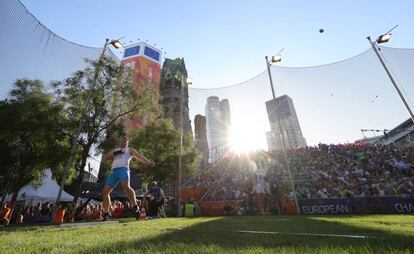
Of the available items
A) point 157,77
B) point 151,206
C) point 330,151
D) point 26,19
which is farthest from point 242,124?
point 157,77

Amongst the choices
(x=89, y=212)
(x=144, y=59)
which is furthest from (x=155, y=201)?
(x=144, y=59)

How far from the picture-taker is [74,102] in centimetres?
1672

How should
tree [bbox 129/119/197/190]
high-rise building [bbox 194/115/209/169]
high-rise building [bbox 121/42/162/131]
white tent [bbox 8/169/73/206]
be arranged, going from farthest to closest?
1. high-rise building [bbox 194/115/209/169]
2. high-rise building [bbox 121/42/162/131]
3. tree [bbox 129/119/197/190]
4. white tent [bbox 8/169/73/206]

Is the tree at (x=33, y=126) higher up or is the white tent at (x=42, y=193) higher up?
the tree at (x=33, y=126)

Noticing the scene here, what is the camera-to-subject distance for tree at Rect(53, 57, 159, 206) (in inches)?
639

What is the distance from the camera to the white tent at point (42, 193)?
2114cm

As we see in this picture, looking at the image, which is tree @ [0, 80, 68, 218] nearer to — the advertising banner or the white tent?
the white tent

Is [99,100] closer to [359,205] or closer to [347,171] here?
[359,205]

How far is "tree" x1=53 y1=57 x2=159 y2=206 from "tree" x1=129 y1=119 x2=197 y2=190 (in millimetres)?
5203

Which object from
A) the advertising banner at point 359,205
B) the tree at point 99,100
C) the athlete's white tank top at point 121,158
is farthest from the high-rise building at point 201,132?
the athlete's white tank top at point 121,158

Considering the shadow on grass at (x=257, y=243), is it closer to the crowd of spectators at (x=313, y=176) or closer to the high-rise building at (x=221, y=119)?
the crowd of spectators at (x=313, y=176)

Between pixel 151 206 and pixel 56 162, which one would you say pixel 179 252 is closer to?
pixel 151 206

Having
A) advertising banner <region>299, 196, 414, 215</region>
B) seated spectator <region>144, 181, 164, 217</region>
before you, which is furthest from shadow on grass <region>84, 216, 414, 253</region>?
advertising banner <region>299, 196, 414, 215</region>

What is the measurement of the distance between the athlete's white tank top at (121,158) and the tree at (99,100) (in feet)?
33.2
